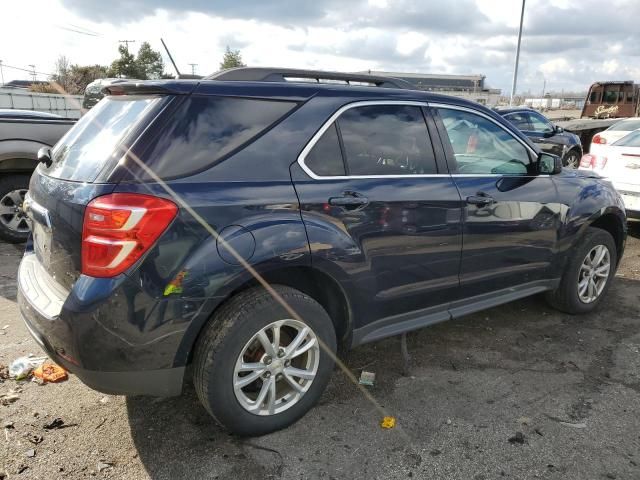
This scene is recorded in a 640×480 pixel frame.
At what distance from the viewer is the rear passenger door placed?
8.98 feet

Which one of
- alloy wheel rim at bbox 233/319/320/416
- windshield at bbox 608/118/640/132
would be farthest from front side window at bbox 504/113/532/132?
alloy wheel rim at bbox 233/319/320/416

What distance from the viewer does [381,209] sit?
2.91m

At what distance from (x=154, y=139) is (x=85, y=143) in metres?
0.59

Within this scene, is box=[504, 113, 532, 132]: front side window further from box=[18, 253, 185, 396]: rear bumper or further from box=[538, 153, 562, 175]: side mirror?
box=[18, 253, 185, 396]: rear bumper

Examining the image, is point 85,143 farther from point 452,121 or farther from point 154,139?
point 452,121

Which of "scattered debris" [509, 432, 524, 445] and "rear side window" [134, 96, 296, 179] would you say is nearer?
"rear side window" [134, 96, 296, 179]

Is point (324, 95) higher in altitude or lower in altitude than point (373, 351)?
higher

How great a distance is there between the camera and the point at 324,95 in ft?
9.44

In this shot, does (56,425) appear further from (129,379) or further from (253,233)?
(253,233)

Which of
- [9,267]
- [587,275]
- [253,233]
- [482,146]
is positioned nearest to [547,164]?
[482,146]

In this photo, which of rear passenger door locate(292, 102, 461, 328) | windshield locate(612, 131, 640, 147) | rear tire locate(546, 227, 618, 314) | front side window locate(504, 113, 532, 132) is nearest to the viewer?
rear passenger door locate(292, 102, 461, 328)

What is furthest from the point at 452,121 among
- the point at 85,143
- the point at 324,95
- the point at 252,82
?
the point at 85,143

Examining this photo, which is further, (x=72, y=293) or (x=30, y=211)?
(x=30, y=211)

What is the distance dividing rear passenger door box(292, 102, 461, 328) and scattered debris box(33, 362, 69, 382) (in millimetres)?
1890
